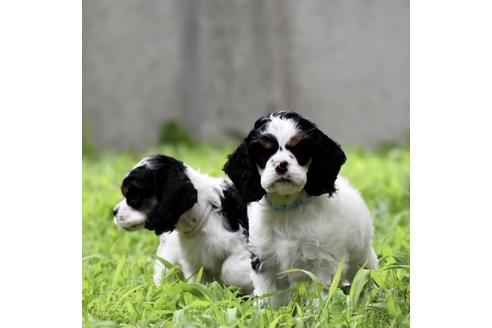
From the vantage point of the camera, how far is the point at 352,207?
3.44 metres

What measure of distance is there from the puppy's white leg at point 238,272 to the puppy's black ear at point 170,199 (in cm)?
31

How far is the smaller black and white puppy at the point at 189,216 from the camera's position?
3.79 meters

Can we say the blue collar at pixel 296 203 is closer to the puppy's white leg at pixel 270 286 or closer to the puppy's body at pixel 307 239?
the puppy's body at pixel 307 239

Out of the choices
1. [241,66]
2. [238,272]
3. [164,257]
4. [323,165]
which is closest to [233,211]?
[238,272]

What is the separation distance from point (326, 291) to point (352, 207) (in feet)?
1.27

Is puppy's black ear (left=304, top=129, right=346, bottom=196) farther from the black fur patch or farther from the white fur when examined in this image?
the black fur patch

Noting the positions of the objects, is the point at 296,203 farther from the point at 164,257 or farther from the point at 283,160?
the point at 164,257

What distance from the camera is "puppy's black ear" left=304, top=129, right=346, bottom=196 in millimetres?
3217

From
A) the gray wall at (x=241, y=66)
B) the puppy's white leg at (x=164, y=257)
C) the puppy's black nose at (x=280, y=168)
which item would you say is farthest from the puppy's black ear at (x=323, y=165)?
the puppy's white leg at (x=164, y=257)

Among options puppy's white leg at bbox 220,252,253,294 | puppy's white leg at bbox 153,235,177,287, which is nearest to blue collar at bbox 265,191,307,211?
puppy's white leg at bbox 220,252,253,294

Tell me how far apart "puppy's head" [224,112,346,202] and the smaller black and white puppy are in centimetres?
50
